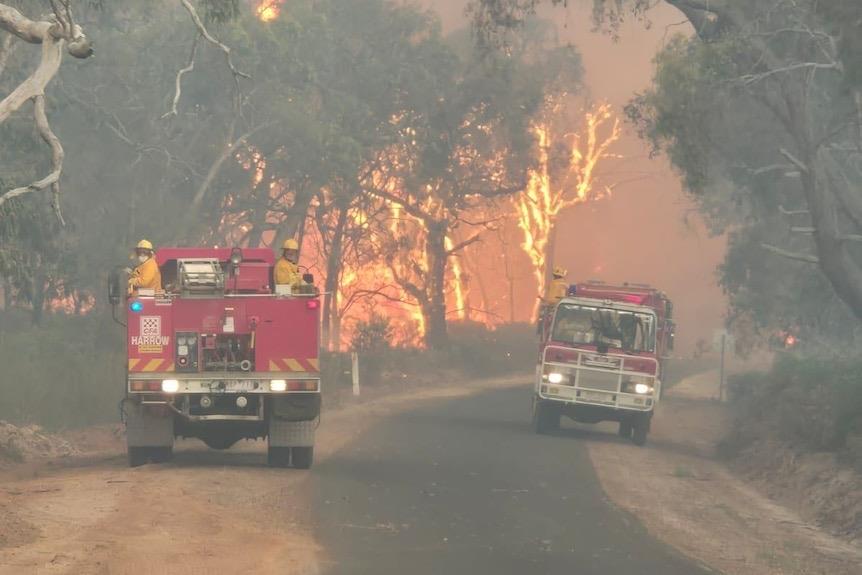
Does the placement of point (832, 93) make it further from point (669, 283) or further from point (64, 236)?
point (669, 283)

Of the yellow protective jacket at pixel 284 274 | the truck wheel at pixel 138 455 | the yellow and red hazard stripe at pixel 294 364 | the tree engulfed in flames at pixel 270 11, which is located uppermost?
the tree engulfed in flames at pixel 270 11

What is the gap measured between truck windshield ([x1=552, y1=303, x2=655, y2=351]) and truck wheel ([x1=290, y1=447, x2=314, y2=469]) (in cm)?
809

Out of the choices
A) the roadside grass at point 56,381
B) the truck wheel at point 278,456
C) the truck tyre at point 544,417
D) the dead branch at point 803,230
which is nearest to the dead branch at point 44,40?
the truck wheel at point 278,456

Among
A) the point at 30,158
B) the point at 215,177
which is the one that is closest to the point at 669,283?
the point at 215,177

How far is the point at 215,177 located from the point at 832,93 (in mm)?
20343

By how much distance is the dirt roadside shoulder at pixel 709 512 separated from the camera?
42.0ft

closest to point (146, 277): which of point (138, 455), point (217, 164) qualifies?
point (138, 455)

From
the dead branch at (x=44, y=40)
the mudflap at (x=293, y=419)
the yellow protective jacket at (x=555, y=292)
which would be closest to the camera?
the dead branch at (x=44, y=40)

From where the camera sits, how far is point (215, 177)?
44406 mm

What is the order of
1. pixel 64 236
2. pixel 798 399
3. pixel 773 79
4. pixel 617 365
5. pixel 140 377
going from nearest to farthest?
pixel 140 377, pixel 617 365, pixel 798 399, pixel 773 79, pixel 64 236

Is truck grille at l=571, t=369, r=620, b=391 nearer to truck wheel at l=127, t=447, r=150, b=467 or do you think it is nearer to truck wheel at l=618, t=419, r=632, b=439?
truck wheel at l=618, t=419, r=632, b=439

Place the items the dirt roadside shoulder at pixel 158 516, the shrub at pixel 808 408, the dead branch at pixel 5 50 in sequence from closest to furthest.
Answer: the dirt roadside shoulder at pixel 158 516
the shrub at pixel 808 408
the dead branch at pixel 5 50

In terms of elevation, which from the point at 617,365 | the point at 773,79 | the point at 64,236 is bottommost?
the point at 617,365

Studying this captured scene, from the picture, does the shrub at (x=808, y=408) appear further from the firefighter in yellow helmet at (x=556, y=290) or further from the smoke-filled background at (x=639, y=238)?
the smoke-filled background at (x=639, y=238)
